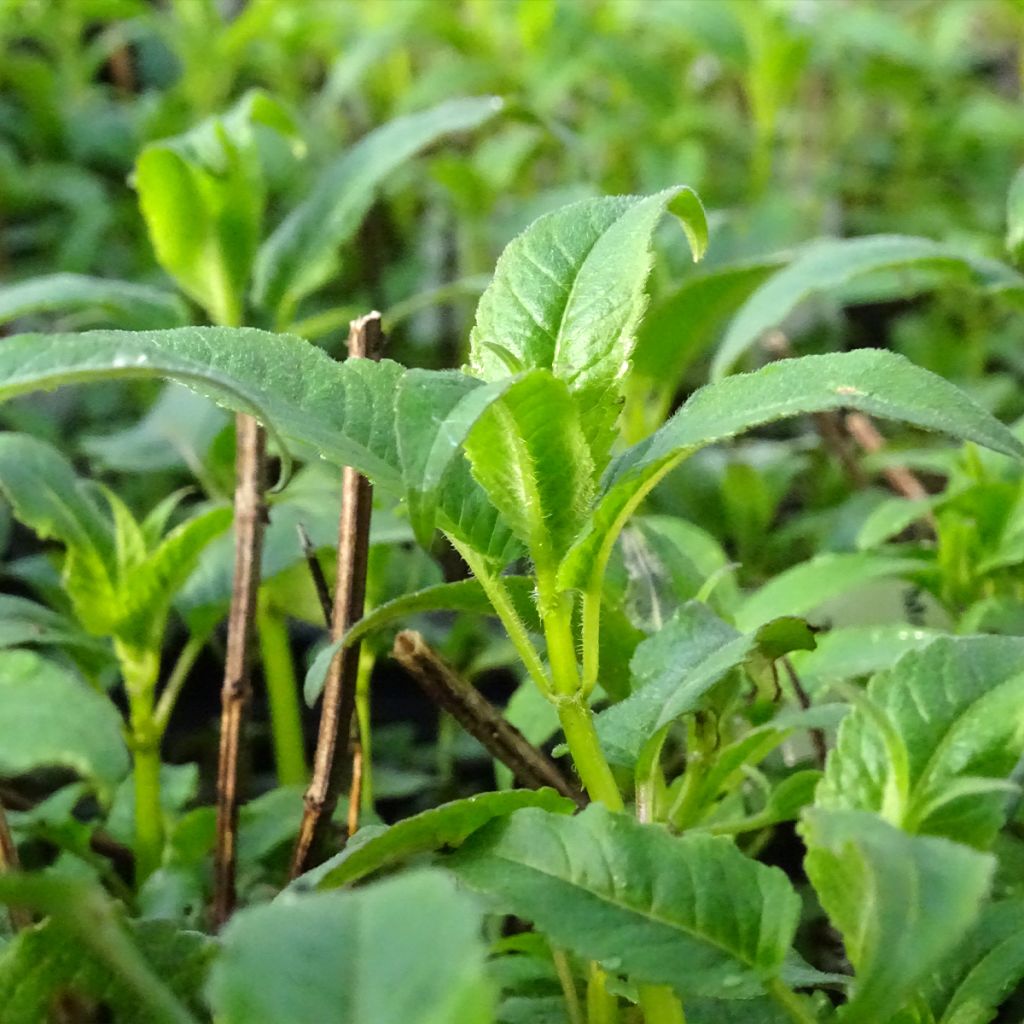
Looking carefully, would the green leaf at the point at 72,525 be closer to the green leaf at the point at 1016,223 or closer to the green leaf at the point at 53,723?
the green leaf at the point at 53,723

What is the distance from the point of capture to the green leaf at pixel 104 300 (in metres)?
0.62

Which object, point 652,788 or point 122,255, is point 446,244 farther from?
point 652,788

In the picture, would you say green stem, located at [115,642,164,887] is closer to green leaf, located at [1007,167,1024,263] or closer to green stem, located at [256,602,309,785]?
green stem, located at [256,602,309,785]

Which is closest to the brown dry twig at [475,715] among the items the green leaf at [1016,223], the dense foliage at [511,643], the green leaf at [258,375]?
the dense foliage at [511,643]

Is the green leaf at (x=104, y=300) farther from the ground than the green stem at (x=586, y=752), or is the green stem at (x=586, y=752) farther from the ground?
the green leaf at (x=104, y=300)

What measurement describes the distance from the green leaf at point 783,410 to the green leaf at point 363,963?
0.48 ft

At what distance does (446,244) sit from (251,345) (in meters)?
1.03

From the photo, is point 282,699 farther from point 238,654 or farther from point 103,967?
point 103,967

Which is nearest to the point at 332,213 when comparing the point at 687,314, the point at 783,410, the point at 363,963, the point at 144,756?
the point at 687,314

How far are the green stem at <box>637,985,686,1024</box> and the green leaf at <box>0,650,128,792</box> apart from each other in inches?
8.5

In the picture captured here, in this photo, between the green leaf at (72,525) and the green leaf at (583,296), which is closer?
the green leaf at (583,296)

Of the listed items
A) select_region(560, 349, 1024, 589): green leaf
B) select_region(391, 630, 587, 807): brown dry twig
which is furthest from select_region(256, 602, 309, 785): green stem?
select_region(560, 349, 1024, 589): green leaf

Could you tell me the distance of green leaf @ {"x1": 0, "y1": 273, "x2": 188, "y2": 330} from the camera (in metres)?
0.62

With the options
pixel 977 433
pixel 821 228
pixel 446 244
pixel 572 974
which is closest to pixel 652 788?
pixel 572 974
